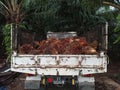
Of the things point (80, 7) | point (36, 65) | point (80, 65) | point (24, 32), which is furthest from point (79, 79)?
point (80, 7)

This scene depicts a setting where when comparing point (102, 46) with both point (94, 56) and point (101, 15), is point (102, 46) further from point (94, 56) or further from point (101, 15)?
point (101, 15)

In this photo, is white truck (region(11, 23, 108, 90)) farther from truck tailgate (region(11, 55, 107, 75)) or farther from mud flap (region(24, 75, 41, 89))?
mud flap (region(24, 75, 41, 89))

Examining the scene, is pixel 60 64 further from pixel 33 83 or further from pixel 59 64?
pixel 33 83

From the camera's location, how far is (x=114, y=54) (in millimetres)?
16719

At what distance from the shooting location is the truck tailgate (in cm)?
830

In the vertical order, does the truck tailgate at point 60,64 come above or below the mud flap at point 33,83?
above

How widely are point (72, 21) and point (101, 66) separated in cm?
784

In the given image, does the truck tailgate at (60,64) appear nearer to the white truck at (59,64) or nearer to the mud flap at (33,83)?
the white truck at (59,64)

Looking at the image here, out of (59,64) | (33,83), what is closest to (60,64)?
(59,64)

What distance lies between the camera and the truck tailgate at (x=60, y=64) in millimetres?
8305

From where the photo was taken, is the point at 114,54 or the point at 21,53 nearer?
the point at 21,53

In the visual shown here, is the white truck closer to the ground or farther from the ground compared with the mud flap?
farther from the ground

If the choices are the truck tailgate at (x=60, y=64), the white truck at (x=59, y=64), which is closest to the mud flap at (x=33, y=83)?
the white truck at (x=59, y=64)

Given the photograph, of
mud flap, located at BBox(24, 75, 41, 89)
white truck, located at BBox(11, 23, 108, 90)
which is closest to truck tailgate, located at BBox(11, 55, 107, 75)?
white truck, located at BBox(11, 23, 108, 90)
